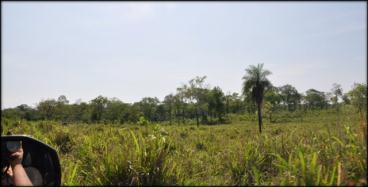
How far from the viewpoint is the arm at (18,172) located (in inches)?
93.7

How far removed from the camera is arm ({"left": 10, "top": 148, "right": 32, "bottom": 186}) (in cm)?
238

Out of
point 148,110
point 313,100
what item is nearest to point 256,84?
point 148,110

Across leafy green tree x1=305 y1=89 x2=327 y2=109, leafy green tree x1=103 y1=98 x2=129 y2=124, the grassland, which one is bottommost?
the grassland

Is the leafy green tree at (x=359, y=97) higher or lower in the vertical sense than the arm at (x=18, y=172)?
higher

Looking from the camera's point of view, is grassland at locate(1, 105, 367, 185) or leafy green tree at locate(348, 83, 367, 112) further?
leafy green tree at locate(348, 83, 367, 112)

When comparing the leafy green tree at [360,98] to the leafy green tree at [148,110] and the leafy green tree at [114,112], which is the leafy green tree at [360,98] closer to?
the leafy green tree at [148,110]

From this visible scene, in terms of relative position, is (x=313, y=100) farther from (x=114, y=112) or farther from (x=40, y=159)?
(x=40, y=159)

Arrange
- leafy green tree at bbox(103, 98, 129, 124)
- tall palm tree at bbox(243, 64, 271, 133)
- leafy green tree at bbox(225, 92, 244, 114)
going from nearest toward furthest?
1. leafy green tree at bbox(103, 98, 129, 124)
2. tall palm tree at bbox(243, 64, 271, 133)
3. leafy green tree at bbox(225, 92, 244, 114)

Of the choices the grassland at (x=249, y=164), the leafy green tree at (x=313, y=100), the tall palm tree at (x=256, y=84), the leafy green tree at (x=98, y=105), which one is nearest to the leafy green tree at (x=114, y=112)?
the leafy green tree at (x=98, y=105)

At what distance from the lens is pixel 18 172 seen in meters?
2.52

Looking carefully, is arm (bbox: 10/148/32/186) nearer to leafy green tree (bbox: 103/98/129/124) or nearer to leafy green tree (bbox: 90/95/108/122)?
leafy green tree (bbox: 90/95/108/122)

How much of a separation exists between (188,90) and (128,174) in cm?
7736

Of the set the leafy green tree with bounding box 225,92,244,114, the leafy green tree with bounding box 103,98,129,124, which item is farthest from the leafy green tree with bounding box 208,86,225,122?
the leafy green tree with bounding box 103,98,129,124

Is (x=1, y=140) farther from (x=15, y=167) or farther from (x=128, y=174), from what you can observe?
(x=128, y=174)
